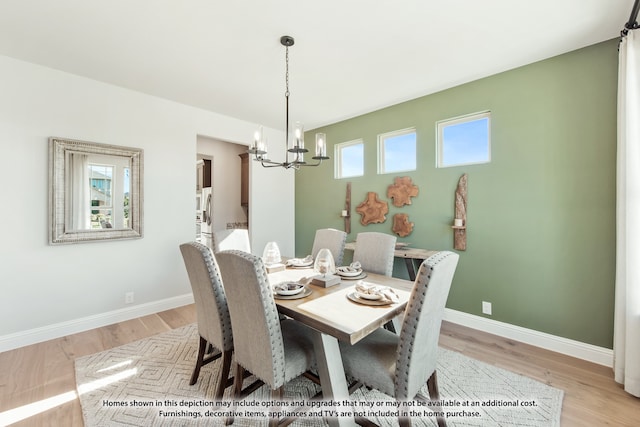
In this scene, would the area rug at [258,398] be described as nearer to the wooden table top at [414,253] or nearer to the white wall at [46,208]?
the white wall at [46,208]

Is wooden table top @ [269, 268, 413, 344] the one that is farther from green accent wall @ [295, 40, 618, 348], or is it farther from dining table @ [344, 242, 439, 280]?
green accent wall @ [295, 40, 618, 348]

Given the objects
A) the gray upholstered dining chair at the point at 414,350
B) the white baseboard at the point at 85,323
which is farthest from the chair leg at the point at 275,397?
the white baseboard at the point at 85,323

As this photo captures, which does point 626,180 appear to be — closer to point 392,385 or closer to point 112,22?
point 392,385

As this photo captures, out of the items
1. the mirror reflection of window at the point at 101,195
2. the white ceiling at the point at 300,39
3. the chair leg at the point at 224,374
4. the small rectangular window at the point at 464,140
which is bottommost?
the chair leg at the point at 224,374

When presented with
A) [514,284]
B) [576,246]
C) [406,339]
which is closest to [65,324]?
[406,339]

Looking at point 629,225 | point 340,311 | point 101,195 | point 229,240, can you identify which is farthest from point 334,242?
point 101,195

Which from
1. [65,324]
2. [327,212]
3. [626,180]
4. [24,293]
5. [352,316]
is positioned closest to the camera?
[352,316]

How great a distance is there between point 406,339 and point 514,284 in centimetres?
204

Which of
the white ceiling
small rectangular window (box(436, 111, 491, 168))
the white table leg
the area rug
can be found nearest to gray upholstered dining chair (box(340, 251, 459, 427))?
the white table leg

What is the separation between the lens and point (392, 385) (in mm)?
1353

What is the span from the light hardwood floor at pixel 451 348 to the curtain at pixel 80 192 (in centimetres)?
115

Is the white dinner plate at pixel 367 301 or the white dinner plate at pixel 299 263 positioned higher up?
the white dinner plate at pixel 299 263

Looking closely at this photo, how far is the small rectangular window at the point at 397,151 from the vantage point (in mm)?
3525

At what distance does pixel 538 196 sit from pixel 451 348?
1616 mm
